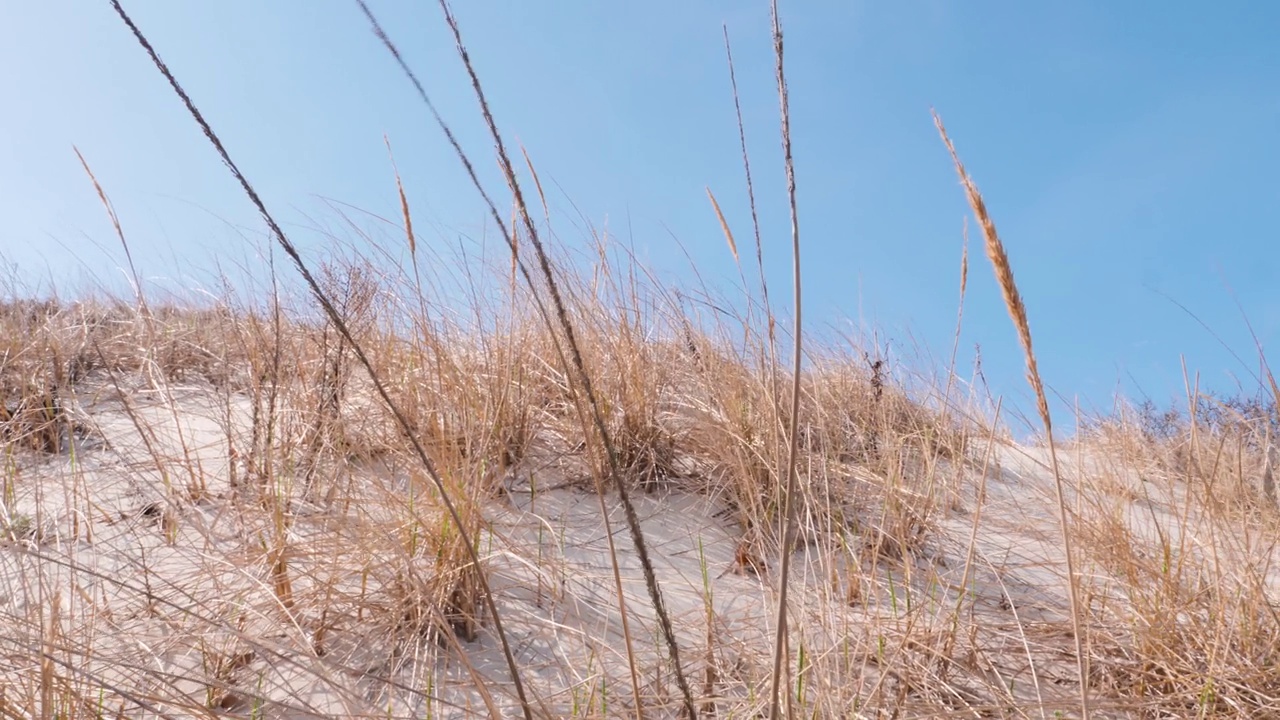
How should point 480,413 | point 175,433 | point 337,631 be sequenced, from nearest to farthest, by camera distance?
point 337,631
point 480,413
point 175,433

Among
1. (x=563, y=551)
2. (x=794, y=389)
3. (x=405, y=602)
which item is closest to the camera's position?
(x=794, y=389)

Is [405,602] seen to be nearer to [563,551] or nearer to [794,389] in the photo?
[563,551]

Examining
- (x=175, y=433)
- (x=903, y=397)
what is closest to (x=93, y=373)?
(x=175, y=433)

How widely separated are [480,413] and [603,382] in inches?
20.1

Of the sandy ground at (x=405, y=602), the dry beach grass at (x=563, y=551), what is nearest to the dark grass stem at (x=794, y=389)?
the dry beach grass at (x=563, y=551)

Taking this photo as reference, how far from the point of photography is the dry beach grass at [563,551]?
114cm

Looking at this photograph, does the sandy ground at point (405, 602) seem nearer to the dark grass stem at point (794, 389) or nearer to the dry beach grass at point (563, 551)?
the dry beach grass at point (563, 551)

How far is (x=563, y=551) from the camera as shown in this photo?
1.73 meters

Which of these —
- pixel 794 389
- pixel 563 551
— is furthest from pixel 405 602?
pixel 794 389

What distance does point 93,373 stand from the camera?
10.3ft

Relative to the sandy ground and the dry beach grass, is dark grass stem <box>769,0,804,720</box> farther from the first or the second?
the sandy ground

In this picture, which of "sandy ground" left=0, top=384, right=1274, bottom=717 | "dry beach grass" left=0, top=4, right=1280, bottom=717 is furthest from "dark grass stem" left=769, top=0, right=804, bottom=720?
"sandy ground" left=0, top=384, right=1274, bottom=717

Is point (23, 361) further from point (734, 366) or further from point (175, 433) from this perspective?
point (734, 366)

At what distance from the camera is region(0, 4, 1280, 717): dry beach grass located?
114 cm
